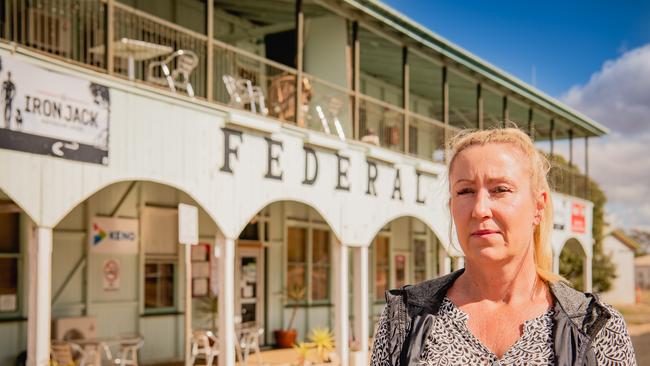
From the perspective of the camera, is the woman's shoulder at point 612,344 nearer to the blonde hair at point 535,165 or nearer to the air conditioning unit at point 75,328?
the blonde hair at point 535,165

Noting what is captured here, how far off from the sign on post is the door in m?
7.11

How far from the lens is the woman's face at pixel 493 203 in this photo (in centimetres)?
229

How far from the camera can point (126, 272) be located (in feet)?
42.1

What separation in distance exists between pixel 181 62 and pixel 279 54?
16.7 ft

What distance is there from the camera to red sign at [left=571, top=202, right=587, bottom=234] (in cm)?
2362

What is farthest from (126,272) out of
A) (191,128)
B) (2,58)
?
(2,58)

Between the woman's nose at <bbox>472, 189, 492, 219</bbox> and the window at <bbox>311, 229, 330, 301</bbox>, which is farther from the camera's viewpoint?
the window at <bbox>311, 229, 330, 301</bbox>

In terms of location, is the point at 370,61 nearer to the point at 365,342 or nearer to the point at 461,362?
the point at 365,342

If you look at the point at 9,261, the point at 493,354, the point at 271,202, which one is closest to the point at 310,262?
the point at 271,202

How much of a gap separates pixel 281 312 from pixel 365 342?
10.8 ft

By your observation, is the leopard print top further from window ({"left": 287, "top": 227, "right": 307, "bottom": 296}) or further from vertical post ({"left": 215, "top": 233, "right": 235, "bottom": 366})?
window ({"left": 287, "top": 227, "right": 307, "bottom": 296})

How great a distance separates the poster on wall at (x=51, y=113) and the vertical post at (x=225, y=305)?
253 centimetres

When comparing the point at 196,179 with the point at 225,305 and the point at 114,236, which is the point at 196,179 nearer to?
the point at 225,305

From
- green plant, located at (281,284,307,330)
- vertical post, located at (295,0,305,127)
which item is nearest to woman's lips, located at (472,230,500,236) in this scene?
vertical post, located at (295,0,305,127)
